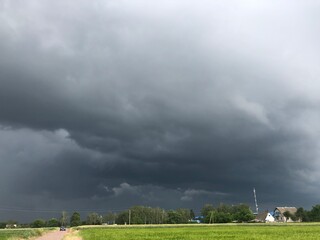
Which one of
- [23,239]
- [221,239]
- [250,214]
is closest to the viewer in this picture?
[221,239]

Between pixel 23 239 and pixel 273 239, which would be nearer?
pixel 273 239

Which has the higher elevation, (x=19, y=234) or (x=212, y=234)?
(x=19, y=234)

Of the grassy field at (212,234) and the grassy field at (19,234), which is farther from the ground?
the grassy field at (19,234)

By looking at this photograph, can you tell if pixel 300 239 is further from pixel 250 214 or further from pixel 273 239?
pixel 250 214

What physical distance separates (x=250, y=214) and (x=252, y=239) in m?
163

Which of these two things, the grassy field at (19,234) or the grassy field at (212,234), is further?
the grassy field at (19,234)

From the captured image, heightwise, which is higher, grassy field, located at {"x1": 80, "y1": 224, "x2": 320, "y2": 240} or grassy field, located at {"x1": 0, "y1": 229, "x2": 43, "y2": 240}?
grassy field, located at {"x1": 0, "y1": 229, "x2": 43, "y2": 240}

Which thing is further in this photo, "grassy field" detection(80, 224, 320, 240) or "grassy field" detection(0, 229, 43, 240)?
"grassy field" detection(0, 229, 43, 240)

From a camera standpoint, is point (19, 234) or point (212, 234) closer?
point (212, 234)

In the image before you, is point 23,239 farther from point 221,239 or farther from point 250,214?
point 250,214

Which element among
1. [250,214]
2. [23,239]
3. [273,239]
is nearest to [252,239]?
[273,239]

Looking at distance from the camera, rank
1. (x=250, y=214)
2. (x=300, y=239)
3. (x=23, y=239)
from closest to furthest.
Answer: (x=300, y=239) → (x=23, y=239) → (x=250, y=214)

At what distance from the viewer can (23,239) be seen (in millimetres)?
61219

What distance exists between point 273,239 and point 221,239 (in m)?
6.94
